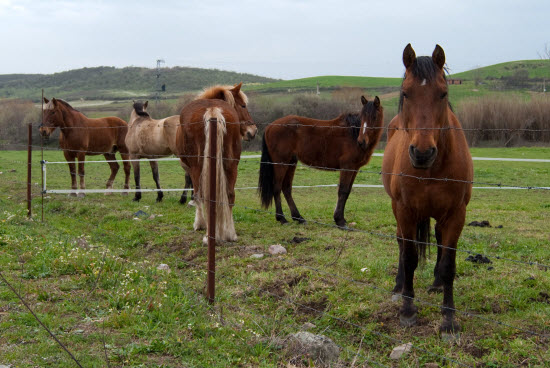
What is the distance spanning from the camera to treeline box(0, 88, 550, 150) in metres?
26.6

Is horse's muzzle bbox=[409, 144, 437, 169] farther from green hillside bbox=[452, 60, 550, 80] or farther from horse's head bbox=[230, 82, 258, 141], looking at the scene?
green hillside bbox=[452, 60, 550, 80]

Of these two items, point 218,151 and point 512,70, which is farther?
point 512,70

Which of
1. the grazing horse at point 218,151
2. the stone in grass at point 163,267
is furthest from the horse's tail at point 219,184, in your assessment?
the stone in grass at point 163,267

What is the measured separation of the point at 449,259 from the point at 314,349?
56.5 inches

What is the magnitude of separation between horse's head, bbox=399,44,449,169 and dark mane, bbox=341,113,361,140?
498 centimetres

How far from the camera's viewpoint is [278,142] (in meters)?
8.73

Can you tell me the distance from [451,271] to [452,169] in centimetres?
86

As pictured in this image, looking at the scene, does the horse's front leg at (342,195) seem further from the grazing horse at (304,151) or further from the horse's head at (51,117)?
the horse's head at (51,117)

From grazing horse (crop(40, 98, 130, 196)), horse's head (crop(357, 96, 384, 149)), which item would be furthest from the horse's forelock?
grazing horse (crop(40, 98, 130, 196))

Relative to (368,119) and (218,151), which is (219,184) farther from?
(368,119)

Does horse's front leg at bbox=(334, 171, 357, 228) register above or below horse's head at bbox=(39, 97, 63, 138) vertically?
below

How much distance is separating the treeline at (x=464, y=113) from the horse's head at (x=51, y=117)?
1005 cm

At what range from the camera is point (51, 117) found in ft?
38.5

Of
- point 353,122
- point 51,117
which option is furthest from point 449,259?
point 51,117
